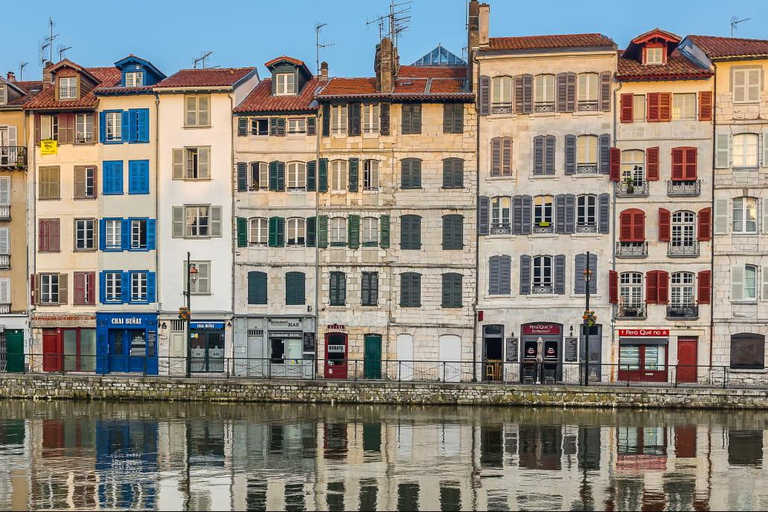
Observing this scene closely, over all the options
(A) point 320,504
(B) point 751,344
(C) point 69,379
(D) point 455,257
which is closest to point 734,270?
(B) point 751,344

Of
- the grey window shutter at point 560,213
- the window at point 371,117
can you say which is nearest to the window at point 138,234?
the window at point 371,117

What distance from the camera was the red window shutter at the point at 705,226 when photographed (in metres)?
48.8

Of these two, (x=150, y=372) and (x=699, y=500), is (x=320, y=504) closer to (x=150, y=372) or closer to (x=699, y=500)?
(x=699, y=500)

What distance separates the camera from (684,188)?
49.2 m

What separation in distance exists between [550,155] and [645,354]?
1116 cm

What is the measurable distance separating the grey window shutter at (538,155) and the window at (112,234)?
22.7m

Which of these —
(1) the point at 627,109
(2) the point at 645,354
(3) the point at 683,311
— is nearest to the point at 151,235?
(1) the point at 627,109

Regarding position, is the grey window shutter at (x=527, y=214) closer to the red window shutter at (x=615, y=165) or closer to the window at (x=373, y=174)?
the red window shutter at (x=615, y=165)

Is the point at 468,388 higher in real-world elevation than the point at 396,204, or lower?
lower

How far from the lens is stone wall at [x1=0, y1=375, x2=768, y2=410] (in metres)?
43.7

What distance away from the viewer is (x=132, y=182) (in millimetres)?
53906

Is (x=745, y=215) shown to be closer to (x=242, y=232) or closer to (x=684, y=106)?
(x=684, y=106)

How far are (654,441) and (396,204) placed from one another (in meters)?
20.4

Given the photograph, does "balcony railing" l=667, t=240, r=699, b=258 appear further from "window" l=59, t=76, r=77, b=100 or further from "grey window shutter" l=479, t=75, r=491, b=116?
"window" l=59, t=76, r=77, b=100
